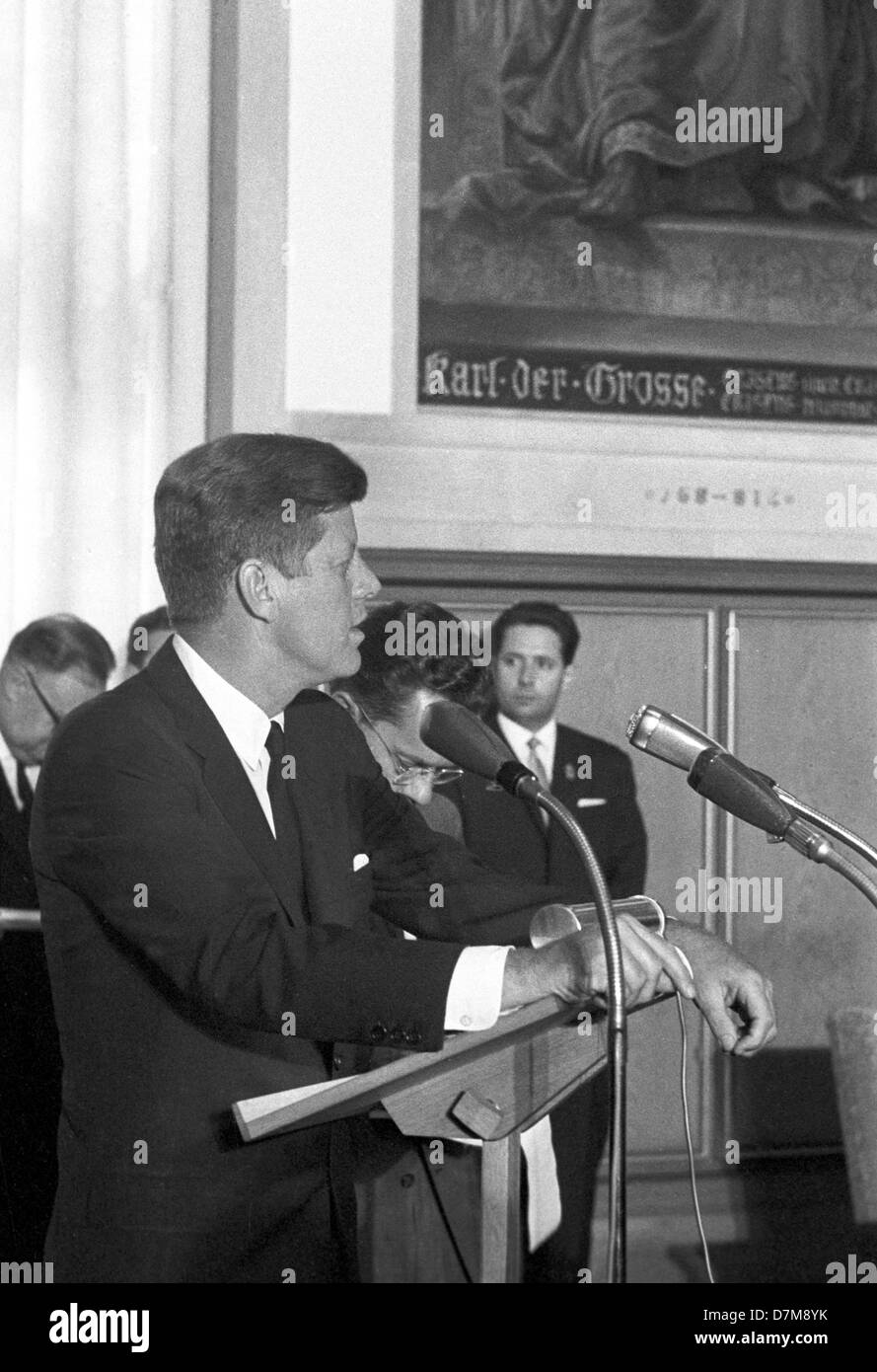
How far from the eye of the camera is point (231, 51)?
4.00 m

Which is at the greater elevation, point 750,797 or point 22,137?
point 22,137

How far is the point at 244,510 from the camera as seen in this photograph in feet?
7.29

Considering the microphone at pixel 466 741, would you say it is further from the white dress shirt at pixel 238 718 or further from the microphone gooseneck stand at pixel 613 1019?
the white dress shirt at pixel 238 718

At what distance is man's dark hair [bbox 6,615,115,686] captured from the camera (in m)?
3.80

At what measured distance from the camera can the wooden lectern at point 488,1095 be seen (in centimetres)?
157

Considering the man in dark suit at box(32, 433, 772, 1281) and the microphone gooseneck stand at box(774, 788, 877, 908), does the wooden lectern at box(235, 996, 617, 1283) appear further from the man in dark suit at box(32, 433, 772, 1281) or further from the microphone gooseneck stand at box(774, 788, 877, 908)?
the microphone gooseneck stand at box(774, 788, 877, 908)

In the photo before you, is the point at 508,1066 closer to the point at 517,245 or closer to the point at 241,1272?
the point at 241,1272

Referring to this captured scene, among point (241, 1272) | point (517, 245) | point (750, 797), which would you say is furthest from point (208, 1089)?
point (517, 245)

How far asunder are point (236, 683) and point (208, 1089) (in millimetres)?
527

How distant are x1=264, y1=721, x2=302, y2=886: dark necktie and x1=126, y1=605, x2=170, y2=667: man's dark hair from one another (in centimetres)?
152

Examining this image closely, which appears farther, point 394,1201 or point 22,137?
point 22,137

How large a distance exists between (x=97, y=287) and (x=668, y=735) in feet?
8.70

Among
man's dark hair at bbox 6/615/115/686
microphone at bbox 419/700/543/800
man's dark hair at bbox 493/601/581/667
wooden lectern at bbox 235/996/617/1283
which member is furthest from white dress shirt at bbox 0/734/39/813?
wooden lectern at bbox 235/996/617/1283

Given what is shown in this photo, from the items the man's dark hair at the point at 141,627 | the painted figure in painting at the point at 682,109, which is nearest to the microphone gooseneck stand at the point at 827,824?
the man's dark hair at the point at 141,627
